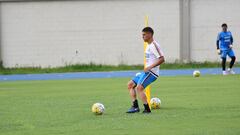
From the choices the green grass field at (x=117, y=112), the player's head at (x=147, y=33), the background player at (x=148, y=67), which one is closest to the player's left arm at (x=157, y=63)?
the background player at (x=148, y=67)

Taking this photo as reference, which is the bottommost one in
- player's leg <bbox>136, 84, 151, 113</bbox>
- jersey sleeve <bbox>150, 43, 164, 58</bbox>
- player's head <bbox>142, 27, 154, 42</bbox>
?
player's leg <bbox>136, 84, 151, 113</bbox>

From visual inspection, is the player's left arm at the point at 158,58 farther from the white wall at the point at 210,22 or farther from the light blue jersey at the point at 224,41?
the white wall at the point at 210,22

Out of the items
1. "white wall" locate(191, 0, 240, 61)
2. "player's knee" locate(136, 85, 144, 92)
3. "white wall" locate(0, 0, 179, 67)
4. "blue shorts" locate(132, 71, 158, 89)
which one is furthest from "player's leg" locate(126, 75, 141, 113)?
"white wall" locate(191, 0, 240, 61)

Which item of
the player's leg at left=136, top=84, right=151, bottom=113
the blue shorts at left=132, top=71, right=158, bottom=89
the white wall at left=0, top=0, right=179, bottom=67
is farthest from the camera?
the white wall at left=0, top=0, right=179, bottom=67

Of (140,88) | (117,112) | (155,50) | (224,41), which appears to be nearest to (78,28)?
(224,41)

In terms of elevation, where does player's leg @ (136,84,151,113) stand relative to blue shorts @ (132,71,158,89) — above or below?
below

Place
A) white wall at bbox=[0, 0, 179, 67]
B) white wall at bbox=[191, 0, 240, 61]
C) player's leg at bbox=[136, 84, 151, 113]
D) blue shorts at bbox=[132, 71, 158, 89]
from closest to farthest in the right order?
player's leg at bbox=[136, 84, 151, 113] → blue shorts at bbox=[132, 71, 158, 89] → white wall at bbox=[0, 0, 179, 67] → white wall at bbox=[191, 0, 240, 61]

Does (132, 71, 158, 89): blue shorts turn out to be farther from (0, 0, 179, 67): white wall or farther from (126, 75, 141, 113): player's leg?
(0, 0, 179, 67): white wall

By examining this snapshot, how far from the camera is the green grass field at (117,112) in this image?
1135cm

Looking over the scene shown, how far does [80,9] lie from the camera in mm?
37812

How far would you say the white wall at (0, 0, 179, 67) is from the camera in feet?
123

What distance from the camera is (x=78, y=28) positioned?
37812 millimetres

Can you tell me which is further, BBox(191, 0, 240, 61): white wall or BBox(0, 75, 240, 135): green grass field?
BBox(191, 0, 240, 61): white wall

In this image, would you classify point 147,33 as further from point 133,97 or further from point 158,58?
point 133,97
